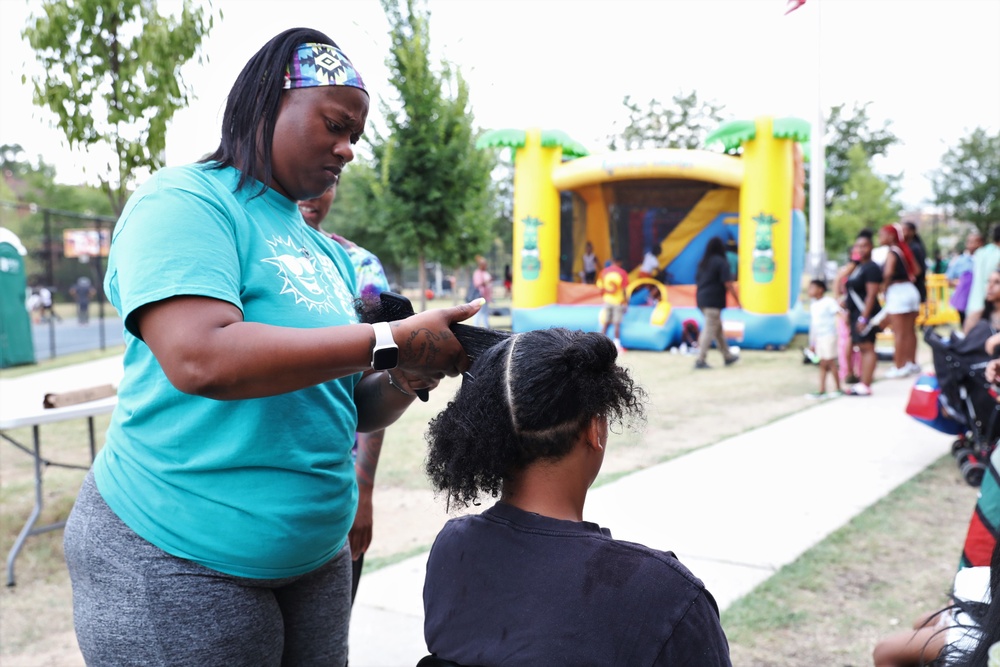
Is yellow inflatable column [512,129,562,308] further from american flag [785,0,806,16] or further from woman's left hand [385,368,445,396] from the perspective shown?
woman's left hand [385,368,445,396]

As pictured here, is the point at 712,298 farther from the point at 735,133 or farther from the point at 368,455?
the point at 368,455

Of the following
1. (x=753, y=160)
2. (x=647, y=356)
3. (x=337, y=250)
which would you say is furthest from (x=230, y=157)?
(x=753, y=160)

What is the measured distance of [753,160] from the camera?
14234 millimetres

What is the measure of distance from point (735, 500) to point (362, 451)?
3.36m

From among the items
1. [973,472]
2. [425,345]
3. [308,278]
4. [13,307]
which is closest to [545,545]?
[425,345]

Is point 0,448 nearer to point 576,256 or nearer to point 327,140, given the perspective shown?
point 327,140

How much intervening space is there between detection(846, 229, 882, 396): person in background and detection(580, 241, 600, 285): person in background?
8.53 m

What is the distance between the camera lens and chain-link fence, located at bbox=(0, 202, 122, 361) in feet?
55.5

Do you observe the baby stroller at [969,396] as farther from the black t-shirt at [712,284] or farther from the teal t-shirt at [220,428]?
the black t-shirt at [712,284]

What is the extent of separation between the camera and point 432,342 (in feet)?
4.82

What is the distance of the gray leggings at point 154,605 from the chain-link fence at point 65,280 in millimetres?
13139

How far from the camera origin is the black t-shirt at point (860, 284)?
978cm

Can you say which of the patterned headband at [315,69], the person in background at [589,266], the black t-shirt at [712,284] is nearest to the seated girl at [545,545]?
the patterned headband at [315,69]

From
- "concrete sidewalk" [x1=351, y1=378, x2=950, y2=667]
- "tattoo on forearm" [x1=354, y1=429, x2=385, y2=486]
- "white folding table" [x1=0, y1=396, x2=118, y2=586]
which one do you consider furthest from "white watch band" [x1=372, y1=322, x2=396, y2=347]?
"white folding table" [x1=0, y1=396, x2=118, y2=586]
